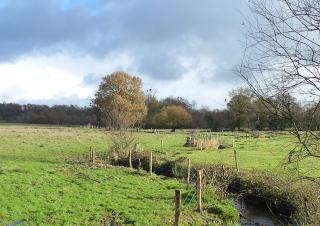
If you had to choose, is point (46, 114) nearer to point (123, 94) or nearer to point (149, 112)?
point (149, 112)

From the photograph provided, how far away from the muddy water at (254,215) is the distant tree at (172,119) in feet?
261

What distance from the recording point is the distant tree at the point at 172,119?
103644mm

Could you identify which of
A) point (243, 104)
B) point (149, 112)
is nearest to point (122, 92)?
point (149, 112)

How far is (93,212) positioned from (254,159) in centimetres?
2209

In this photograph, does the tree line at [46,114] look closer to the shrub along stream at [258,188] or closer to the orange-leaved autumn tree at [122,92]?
the orange-leaved autumn tree at [122,92]

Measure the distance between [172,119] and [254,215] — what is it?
82.5 m

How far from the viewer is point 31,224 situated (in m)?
15.4

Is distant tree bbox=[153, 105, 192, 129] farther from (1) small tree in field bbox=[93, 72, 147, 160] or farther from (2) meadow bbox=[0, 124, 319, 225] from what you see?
(2) meadow bbox=[0, 124, 319, 225]

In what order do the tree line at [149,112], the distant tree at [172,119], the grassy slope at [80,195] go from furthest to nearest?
1. the distant tree at [172,119]
2. the grassy slope at [80,195]
3. the tree line at [149,112]

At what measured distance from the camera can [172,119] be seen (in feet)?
341

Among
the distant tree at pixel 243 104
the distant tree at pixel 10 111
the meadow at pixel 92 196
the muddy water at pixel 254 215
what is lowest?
the muddy water at pixel 254 215

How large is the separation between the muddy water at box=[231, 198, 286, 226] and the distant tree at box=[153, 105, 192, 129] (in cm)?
7948

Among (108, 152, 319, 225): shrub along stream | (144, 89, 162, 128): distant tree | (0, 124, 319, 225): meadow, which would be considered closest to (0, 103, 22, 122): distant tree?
(144, 89, 162, 128): distant tree

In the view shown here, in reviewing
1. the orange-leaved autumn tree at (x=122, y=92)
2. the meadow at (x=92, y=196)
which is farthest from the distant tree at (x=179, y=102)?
the meadow at (x=92, y=196)
